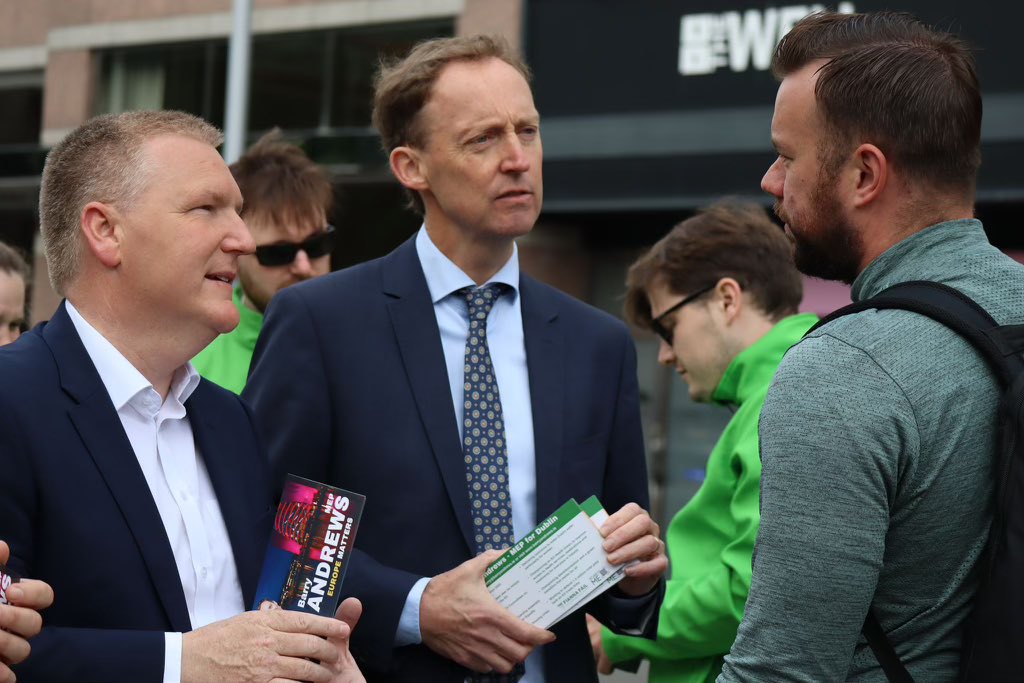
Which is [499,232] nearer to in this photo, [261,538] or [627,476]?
[627,476]

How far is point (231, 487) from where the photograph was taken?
2.64 m

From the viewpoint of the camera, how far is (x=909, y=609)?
1.98 m

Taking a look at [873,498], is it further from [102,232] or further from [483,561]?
[102,232]

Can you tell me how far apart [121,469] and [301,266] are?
201cm

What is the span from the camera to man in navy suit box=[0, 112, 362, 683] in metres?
2.29

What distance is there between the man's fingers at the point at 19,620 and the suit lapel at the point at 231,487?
0.56m

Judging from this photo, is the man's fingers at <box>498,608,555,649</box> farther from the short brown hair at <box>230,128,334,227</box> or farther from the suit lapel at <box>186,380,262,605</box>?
the short brown hair at <box>230,128,334,227</box>

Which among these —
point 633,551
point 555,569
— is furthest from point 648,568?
point 555,569

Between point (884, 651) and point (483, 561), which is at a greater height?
point (884, 651)

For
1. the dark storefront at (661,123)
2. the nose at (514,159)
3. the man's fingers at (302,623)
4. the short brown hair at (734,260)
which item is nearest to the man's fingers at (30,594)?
the man's fingers at (302,623)

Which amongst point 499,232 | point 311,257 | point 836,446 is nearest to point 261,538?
point 499,232

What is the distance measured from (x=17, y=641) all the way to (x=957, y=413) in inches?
61.1

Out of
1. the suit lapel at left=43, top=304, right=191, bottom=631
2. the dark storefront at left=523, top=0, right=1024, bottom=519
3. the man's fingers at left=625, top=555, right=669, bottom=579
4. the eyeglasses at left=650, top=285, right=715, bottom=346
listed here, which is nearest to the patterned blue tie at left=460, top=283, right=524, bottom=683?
the man's fingers at left=625, top=555, right=669, bottom=579

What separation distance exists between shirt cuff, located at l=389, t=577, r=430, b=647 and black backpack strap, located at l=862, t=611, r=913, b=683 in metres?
1.19
